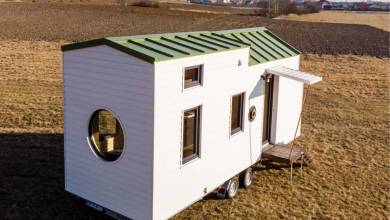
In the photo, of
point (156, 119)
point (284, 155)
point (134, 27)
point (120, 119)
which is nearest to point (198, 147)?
point (156, 119)

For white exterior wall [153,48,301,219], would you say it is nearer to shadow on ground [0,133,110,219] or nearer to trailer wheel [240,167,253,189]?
trailer wheel [240,167,253,189]

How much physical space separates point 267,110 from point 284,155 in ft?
4.09

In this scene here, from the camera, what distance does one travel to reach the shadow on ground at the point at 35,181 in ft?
30.7

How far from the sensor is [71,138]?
8930 millimetres

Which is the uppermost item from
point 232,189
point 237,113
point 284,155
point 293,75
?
point 293,75

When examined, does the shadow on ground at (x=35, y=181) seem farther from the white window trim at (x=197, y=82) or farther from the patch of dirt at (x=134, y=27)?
the patch of dirt at (x=134, y=27)

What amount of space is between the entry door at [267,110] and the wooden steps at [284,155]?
33cm

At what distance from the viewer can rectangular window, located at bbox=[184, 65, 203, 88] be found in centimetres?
844

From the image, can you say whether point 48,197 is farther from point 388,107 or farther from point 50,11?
point 50,11

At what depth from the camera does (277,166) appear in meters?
12.6

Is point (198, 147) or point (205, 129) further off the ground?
point (205, 129)

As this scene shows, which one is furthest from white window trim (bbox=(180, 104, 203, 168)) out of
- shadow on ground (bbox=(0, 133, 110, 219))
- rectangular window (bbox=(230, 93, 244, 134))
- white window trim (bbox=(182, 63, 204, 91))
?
shadow on ground (bbox=(0, 133, 110, 219))

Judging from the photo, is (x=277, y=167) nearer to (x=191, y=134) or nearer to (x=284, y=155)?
(x=284, y=155)

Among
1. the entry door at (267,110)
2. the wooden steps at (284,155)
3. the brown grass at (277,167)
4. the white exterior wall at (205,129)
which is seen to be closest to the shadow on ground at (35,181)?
the brown grass at (277,167)
